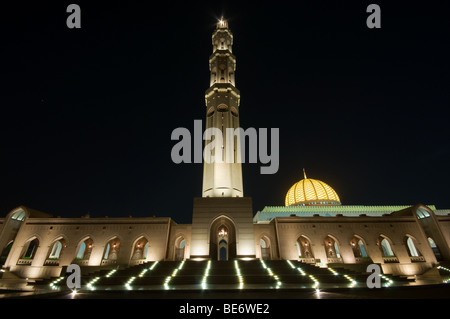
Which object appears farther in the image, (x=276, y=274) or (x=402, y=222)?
(x=402, y=222)

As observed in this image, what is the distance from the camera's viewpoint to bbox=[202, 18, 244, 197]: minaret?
82.3 feet

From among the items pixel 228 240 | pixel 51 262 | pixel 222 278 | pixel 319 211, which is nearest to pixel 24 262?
pixel 51 262

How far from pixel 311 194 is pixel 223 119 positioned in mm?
26157

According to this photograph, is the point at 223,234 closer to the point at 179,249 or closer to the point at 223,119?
the point at 179,249

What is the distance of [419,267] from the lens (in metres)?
23.3

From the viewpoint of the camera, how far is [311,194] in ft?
146

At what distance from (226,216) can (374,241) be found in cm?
1636

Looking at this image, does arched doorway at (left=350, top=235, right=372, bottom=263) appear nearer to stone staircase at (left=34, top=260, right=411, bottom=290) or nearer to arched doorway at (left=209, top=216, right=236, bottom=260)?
stone staircase at (left=34, top=260, right=411, bottom=290)

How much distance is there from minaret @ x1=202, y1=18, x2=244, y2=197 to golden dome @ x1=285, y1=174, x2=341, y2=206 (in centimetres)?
2365

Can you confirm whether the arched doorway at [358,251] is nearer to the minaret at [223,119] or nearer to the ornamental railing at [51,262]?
the minaret at [223,119]
